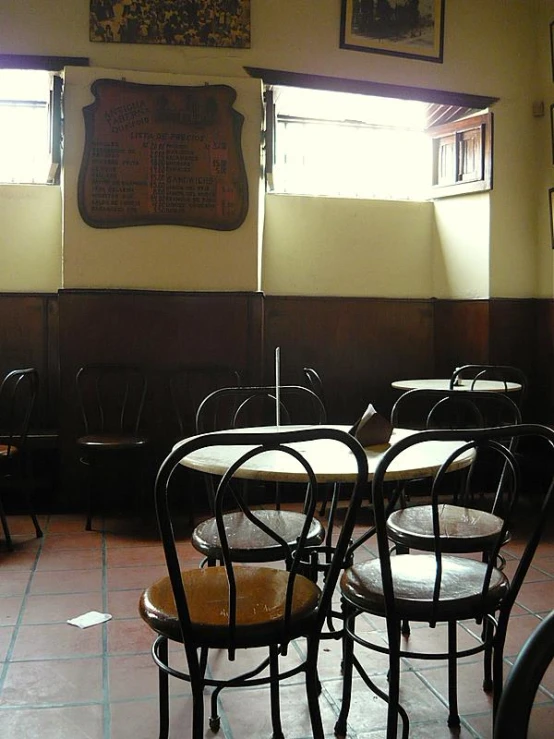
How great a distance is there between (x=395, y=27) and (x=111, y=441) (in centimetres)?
321

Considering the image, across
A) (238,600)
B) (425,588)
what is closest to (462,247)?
(425,588)

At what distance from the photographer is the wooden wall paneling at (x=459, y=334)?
514 cm

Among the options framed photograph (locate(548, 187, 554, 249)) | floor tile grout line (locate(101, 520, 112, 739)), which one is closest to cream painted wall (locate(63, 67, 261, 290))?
floor tile grout line (locate(101, 520, 112, 739))

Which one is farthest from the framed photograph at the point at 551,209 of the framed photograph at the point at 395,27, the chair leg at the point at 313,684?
the chair leg at the point at 313,684

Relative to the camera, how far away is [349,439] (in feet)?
5.75

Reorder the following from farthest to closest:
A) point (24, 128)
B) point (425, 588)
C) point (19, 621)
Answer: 1. point (24, 128)
2. point (19, 621)
3. point (425, 588)

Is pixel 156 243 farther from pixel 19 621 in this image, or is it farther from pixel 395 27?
pixel 19 621

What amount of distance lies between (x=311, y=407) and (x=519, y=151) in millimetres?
2276

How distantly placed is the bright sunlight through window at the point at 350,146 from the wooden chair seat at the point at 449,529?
10.2 feet

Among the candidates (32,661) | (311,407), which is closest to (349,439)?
(32,661)

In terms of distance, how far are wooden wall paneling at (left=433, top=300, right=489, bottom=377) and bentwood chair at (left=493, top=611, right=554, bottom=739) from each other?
4.47 meters

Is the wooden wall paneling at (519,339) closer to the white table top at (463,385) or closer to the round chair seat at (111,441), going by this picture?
the white table top at (463,385)

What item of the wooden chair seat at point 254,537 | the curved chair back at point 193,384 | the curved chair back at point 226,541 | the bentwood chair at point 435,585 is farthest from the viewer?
the curved chair back at point 193,384

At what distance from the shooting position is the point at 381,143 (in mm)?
5395
